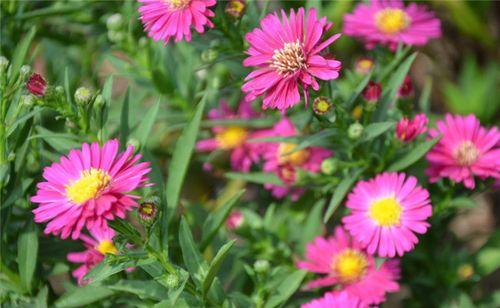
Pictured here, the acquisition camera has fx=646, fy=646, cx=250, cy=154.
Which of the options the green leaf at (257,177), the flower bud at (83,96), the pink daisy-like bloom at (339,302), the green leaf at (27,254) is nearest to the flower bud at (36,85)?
the flower bud at (83,96)

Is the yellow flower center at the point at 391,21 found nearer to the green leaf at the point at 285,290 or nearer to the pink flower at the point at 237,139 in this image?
the pink flower at the point at 237,139

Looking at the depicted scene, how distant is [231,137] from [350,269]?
52 cm

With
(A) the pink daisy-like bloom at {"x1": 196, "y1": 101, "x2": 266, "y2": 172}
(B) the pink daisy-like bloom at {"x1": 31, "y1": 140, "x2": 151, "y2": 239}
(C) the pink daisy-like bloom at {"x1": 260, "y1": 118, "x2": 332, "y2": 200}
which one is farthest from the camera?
(A) the pink daisy-like bloom at {"x1": 196, "y1": 101, "x2": 266, "y2": 172}

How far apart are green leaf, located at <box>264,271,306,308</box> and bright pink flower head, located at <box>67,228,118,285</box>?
32 cm

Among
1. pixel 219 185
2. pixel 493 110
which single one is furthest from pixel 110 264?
pixel 493 110

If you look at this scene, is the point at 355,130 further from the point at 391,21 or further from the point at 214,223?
the point at 391,21

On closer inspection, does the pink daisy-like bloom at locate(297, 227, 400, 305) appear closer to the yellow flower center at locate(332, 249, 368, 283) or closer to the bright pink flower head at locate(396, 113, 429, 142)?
the yellow flower center at locate(332, 249, 368, 283)

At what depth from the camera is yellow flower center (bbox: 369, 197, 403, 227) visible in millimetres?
1257

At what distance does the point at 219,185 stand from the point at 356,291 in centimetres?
93

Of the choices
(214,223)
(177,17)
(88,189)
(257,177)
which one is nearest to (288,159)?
(257,177)

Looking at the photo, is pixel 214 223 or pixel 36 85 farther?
pixel 214 223

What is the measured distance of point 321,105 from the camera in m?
1.14

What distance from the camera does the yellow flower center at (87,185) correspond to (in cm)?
100

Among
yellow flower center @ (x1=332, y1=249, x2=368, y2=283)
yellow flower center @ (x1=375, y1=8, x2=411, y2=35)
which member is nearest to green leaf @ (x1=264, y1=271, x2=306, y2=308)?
yellow flower center @ (x1=332, y1=249, x2=368, y2=283)
